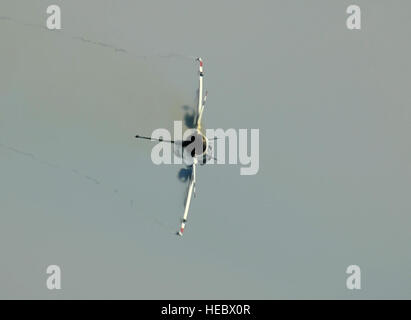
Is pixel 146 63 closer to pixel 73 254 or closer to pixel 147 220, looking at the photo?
pixel 147 220

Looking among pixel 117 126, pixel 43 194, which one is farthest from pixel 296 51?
pixel 43 194

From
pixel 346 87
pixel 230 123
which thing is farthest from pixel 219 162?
pixel 346 87

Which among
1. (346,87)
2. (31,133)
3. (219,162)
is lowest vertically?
(219,162)

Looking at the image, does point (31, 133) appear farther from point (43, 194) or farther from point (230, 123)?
point (230, 123)

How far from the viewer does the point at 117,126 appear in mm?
8164

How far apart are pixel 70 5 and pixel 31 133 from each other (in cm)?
265

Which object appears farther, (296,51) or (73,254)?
(296,51)

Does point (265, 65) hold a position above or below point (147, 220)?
above

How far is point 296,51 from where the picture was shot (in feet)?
28.6

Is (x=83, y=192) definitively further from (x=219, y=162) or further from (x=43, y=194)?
(x=219, y=162)

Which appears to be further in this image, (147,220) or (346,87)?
(346,87)

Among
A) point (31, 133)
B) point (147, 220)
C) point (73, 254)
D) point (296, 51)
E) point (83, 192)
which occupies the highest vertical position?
point (296, 51)

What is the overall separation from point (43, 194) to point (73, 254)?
1291mm

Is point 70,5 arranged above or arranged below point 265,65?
above
